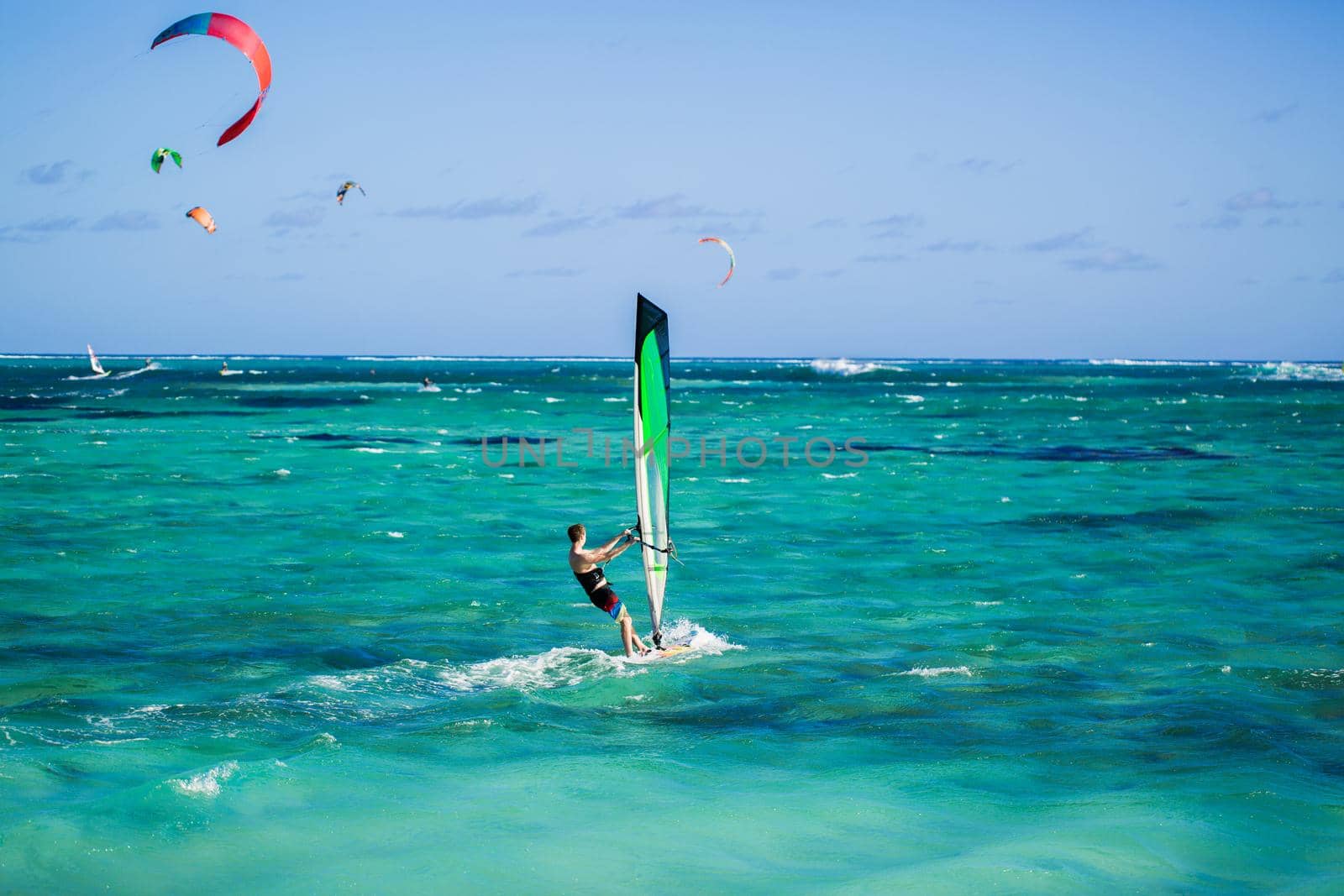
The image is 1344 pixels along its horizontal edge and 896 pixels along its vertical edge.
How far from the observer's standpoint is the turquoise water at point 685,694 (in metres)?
6.95

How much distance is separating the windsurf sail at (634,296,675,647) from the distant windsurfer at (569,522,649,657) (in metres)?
0.34

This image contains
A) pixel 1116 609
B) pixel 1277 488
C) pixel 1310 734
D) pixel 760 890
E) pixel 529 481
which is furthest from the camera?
pixel 529 481

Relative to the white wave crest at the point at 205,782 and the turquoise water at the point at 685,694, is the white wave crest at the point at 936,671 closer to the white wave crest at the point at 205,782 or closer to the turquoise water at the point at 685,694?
the turquoise water at the point at 685,694

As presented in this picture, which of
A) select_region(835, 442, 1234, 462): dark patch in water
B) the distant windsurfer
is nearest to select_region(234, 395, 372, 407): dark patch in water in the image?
select_region(835, 442, 1234, 462): dark patch in water

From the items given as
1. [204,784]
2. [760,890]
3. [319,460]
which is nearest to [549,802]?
[760,890]

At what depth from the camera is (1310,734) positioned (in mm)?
9133

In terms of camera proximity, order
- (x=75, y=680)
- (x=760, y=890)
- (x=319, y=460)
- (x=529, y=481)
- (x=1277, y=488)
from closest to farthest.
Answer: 1. (x=760, y=890)
2. (x=75, y=680)
3. (x=1277, y=488)
4. (x=529, y=481)
5. (x=319, y=460)

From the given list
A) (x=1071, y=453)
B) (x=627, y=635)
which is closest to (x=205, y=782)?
(x=627, y=635)

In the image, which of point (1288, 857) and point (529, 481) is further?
point (529, 481)

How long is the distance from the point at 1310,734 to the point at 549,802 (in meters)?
6.09

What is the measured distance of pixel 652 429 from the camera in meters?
10.6

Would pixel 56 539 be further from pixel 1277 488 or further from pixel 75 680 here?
pixel 1277 488

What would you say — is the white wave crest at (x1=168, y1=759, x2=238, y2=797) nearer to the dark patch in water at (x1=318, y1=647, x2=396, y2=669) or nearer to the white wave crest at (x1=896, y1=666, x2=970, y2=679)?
the dark patch in water at (x1=318, y1=647, x2=396, y2=669)

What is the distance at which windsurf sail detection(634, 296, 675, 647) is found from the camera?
10008 mm
